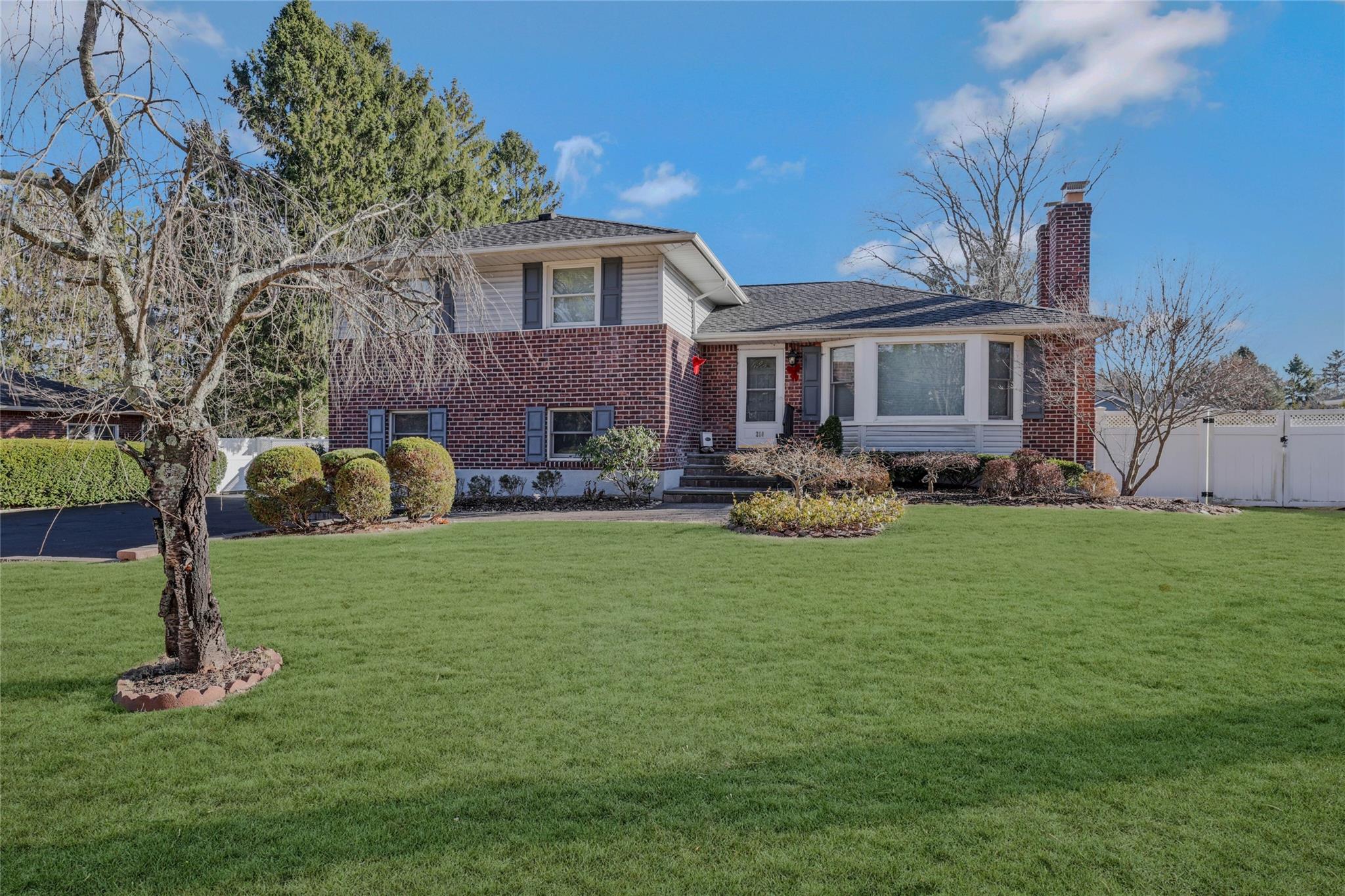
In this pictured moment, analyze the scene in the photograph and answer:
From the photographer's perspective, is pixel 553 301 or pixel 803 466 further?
pixel 553 301

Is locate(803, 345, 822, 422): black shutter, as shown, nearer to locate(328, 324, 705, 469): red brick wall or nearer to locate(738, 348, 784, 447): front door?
locate(738, 348, 784, 447): front door

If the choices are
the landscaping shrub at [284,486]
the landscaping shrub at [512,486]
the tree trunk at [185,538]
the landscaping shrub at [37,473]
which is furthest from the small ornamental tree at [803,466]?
the landscaping shrub at [37,473]

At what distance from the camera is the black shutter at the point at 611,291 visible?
14898 millimetres

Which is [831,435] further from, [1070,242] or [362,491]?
[362,491]

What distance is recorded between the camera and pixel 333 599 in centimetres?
627

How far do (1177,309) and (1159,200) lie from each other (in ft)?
31.7

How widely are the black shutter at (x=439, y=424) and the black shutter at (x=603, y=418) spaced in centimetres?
351

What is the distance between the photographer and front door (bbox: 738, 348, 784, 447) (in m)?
16.5

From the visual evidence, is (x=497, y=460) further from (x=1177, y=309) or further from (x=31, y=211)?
(x=1177, y=309)

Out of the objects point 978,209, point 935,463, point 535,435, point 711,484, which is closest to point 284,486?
point 535,435

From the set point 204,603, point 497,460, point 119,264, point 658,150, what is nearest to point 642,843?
point 204,603

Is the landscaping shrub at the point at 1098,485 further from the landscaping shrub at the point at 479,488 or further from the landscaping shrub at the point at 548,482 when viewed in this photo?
the landscaping shrub at the point at 479,488

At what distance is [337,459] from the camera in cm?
1159

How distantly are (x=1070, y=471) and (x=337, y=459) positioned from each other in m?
12.8
